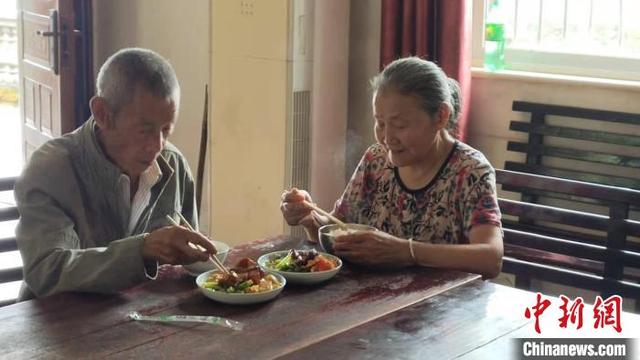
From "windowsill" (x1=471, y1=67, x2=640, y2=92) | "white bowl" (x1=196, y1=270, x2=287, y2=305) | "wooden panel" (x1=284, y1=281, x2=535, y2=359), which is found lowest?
"wooden panel" (x1=284, y1=281, x2=535, y2=359)

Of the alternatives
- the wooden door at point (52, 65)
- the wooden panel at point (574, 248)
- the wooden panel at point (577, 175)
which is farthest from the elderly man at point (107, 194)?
the wooden door at point (52, 65)

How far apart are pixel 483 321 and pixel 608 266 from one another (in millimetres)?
1077

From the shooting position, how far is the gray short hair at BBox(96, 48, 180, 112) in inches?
73.2

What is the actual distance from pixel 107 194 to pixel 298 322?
57 centimetres

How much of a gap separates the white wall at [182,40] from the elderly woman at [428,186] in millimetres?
1852

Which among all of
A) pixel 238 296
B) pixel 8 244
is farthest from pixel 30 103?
pixel 238 296

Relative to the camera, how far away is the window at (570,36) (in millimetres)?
3430

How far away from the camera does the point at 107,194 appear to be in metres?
1.93

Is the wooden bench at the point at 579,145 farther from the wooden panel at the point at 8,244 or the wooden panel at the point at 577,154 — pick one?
the wooden panel at the point at 8,244

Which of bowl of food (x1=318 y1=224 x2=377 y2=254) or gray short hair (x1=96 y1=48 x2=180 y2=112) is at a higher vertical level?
gray short hair (x1=96 y1=48 x2=180 y2=112)

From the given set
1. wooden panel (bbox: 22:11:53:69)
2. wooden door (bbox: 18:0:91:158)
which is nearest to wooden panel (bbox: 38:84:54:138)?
wooden door (bbox: 18:0:91:158)

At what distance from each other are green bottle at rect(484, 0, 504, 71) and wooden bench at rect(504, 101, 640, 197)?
0.78 ft

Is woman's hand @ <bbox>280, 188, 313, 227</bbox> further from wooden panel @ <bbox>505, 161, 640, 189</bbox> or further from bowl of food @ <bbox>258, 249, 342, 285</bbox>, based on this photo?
wooden panel @ <bbox>505, 161, 640, 189</bbox>

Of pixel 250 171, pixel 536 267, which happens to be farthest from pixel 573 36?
pixel 250 171
